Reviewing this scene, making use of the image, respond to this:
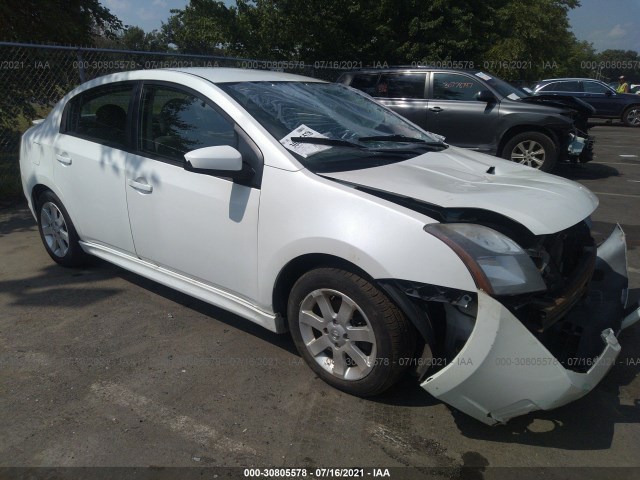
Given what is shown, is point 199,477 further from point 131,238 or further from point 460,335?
point 131,238

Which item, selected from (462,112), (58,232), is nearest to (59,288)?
(58,232)

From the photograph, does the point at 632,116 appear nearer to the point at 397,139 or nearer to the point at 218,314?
the point at 397,139

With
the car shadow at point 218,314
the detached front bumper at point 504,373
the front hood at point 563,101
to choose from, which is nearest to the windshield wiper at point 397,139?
the car shadow at point 218,314

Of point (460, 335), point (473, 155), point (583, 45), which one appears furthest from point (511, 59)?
point (583, 45)

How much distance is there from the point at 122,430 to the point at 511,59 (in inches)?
1054

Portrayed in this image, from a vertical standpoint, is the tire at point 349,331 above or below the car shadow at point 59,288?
above

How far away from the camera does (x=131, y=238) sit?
3.88 metres

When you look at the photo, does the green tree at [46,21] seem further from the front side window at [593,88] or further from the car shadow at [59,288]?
the front side window at [593,88]

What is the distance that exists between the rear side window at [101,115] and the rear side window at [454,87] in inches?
251

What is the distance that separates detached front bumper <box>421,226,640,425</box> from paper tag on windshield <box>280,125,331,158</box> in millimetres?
1327

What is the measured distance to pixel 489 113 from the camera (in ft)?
28.8

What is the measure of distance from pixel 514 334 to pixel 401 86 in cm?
801

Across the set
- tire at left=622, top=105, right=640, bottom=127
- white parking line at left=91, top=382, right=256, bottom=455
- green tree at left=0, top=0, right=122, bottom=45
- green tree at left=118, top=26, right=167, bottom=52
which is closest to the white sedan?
white parking line at left=91, top=382, right=256, bottom=455

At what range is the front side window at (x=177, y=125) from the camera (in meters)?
3.39
